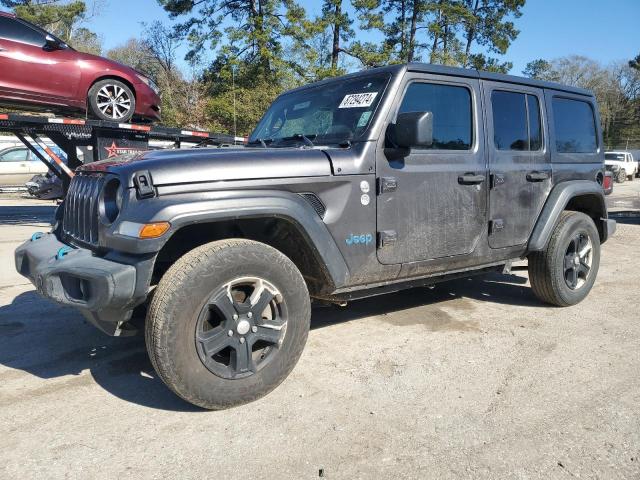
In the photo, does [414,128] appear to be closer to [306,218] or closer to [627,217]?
[306,218]

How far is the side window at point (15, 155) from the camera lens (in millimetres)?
17578

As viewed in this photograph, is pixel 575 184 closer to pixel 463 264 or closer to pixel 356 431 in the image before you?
pixel 463 264

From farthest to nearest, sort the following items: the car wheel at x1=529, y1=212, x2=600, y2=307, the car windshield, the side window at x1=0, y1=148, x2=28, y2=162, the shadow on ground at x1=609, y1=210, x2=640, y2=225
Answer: the side window at x1=0, y1=148, x2=28, y2=162 → the shadow on ground at x1=609, y1=210, x2=640, y2=225 → the car wheel at x1=529, y1=212, x2=600, y2=307 → the car windshield

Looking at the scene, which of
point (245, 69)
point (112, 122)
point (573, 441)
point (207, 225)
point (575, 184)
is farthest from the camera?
point (245, 69)

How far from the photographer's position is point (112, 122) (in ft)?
26.6

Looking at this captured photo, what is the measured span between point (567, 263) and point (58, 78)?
7402 millimetres

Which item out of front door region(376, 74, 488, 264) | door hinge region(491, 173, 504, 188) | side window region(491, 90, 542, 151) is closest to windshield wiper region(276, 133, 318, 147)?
front door region(376, 74, 488, 264)

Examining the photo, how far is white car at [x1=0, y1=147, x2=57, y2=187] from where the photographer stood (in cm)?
1759

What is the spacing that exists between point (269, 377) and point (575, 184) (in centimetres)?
335

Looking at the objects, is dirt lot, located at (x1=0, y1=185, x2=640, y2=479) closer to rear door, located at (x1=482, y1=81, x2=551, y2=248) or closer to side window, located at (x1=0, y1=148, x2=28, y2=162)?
rear door, located at (x1=482, y1=81, x2=551, y2=248)

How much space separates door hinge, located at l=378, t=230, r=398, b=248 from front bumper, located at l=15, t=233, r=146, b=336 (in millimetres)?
1527

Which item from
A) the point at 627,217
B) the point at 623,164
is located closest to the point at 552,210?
the point at 627,217

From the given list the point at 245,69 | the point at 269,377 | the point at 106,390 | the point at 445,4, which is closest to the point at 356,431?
the point at 269,377

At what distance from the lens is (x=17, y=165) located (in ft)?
58.4
